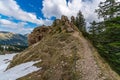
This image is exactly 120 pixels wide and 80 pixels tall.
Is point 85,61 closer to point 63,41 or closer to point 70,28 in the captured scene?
point 63,41

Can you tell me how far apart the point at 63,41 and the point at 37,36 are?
2511 cm

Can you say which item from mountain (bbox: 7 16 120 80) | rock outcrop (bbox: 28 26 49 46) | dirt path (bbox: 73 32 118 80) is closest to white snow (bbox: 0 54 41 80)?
mountain (bbox: 7 16 120 80)

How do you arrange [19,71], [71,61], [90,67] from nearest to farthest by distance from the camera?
1. [90,67]
2. [71,61]
3. [19,71]

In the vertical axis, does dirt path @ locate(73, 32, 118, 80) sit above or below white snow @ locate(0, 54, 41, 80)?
above

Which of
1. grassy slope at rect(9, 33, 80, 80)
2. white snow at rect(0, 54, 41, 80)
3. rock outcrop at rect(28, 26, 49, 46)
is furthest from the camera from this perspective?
rock outcrop at rect(28, 26, 49, 46)

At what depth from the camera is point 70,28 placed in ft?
112

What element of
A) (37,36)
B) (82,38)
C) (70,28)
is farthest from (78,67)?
(37,36)

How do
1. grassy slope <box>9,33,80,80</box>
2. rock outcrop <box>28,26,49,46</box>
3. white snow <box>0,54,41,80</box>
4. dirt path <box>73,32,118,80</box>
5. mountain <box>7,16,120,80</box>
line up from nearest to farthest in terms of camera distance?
1. dirt path <box>73,32,118,80</box>
2. mountain <box>7,16,120,80</box>
3. grassy slope <box>9,33,80,80</box>
4. white snow <box>0,54,41,80</box>
5. rock outcrop <box>28,26,49,46</box>

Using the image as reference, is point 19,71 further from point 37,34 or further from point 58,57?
point 37,34

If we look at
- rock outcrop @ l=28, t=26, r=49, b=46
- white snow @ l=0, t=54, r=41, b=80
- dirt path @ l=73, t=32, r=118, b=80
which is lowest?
white snow @ l=0, t=54, r=41, b=80

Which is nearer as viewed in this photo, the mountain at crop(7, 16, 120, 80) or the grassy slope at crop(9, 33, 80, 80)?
the mountain at crop(7, 16, 120, 80)

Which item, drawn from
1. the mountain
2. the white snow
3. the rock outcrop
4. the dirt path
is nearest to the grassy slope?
the mountain

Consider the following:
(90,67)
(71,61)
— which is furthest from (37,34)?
(90,67)

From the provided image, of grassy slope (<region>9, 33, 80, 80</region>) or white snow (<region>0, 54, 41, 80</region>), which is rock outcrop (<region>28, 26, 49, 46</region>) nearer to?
grassy slope (<region>9, 33, 80, 80</region>)
